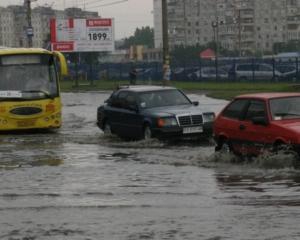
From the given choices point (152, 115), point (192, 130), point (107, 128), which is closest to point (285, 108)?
point (192, 130)

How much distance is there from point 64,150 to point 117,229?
1153 cm

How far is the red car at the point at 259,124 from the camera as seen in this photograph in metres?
14.1

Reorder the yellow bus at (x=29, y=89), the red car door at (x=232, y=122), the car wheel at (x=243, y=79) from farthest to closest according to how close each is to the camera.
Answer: the car wheel at (x=243, y=79) → the yellow bus at (x=29, y=89) → the red car door at (x=232, y=122)

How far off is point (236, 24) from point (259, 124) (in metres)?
150

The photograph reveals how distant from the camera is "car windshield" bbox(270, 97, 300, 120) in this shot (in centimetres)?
1466

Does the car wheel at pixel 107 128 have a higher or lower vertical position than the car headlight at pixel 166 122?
lower

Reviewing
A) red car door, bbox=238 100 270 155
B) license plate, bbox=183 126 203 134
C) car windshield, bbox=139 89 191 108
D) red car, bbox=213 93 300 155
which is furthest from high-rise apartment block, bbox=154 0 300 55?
red car door, bbox=238 100 270 155

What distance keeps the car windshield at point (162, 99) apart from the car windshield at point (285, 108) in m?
7.03

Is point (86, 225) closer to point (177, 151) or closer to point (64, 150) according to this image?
point (177, 151)

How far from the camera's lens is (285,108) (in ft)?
48.9

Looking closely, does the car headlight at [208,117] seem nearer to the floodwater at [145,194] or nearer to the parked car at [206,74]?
the floodwater at [145,194]

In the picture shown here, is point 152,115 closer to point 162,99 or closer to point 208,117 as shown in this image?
point 162,99

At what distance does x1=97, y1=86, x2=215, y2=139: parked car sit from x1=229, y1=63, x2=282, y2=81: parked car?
40.3 meters

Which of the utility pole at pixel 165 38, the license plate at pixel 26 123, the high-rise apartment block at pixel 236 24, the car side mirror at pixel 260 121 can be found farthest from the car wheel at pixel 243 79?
the high-rise apartment block at pixel 236 24
